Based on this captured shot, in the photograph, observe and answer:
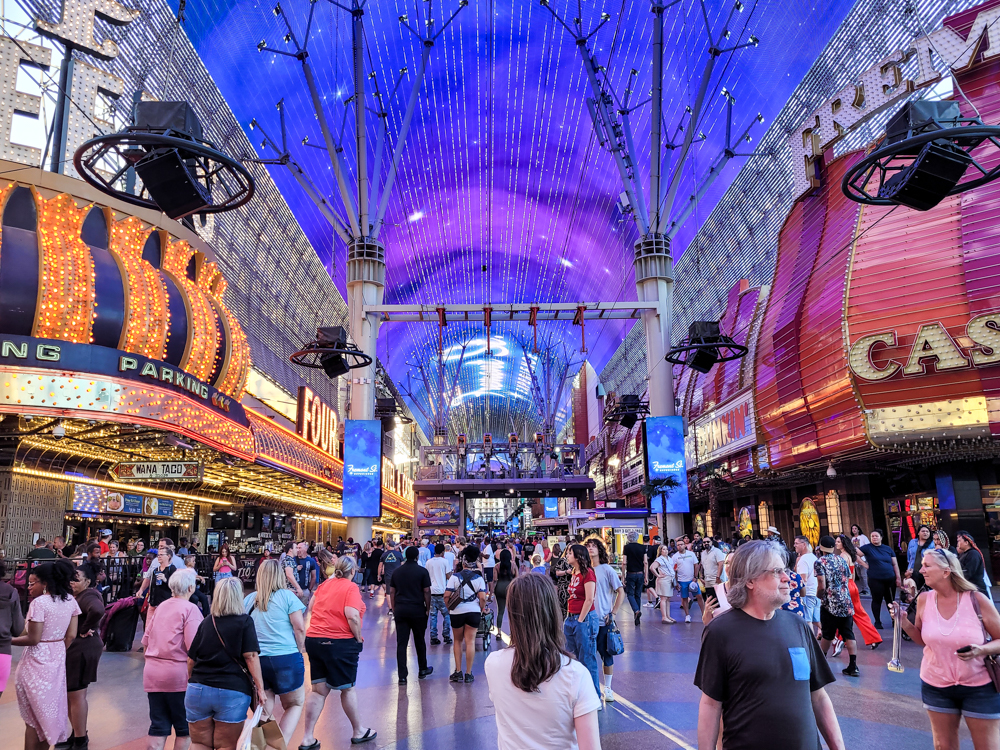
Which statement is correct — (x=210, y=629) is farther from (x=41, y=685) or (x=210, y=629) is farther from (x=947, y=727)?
(x=947, y=727)

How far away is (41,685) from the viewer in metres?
5.50

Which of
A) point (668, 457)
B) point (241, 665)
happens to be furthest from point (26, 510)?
point (668, 457)

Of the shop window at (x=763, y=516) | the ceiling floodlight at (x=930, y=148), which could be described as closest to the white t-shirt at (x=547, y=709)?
the ceiling floodlight at (x=930, y=148)

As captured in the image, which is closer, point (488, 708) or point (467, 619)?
point (488, 708)

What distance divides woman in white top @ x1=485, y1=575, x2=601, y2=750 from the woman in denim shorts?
8.31 feet

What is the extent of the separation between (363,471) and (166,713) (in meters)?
16.3

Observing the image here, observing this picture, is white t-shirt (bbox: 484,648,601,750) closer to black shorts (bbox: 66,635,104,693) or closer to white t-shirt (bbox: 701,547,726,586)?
black shorts (bbox: 66,635,104,693)

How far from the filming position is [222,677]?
15.1 feet

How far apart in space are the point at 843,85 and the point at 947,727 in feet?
63.4

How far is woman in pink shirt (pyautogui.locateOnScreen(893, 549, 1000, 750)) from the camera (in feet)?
13.2

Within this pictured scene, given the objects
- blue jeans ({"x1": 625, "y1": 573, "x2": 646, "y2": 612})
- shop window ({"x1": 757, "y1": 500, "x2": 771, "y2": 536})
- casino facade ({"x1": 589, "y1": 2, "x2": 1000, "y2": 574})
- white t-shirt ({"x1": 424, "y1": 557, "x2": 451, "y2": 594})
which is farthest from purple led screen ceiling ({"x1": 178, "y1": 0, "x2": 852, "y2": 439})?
white t-shirt ({"x1": 424, "y1": 557, "x2": 451, "y2": 594})

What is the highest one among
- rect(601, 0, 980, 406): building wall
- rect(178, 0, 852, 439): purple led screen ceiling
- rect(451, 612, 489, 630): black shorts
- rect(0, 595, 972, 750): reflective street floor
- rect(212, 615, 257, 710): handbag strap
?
rect(178, 0, 852, 439): purple led screen ceiling

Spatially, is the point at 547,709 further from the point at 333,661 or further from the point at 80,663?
the point at 80,663

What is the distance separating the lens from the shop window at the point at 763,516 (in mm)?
26844
